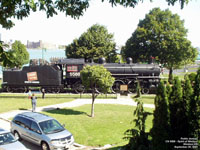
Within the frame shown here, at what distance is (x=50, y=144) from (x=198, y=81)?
259 inches

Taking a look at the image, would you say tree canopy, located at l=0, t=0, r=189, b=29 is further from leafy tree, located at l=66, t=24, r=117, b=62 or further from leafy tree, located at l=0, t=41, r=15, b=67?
leafy tree, located at l=66, t=24, r=117, b=62

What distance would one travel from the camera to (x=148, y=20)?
128ft

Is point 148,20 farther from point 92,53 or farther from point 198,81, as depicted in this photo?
point 198,81

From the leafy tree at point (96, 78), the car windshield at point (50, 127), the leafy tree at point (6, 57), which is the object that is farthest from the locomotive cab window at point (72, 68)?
the leafy tree at point (6, 57)

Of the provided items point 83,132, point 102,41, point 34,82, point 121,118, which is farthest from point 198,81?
point 102,41

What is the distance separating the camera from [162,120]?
24.2 feet

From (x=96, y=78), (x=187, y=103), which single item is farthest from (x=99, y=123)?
(x=187, y=103)

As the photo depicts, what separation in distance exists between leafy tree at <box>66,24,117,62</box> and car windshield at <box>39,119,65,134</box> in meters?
31.4

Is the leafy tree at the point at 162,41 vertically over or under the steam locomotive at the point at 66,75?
over

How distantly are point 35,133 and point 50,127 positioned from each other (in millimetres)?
740

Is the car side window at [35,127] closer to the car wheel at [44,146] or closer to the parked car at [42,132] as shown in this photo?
the parked car at [42,132]

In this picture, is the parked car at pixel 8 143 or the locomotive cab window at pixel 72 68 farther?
the locomotive cab window at pixel 72 68

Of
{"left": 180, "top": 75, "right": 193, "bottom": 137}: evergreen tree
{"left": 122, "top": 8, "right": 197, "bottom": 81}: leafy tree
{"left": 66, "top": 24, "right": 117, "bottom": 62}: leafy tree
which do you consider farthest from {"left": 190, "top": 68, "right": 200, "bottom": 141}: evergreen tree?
{"left": 66, "top": 24, "right": 117, "bottom": 62}: leafy tree

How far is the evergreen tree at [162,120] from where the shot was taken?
7.38m
